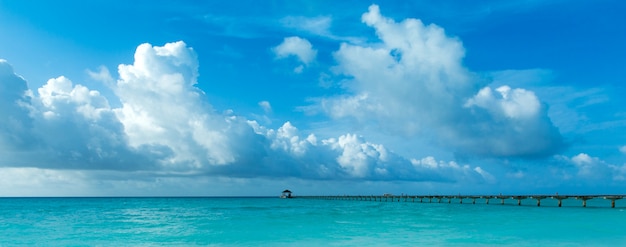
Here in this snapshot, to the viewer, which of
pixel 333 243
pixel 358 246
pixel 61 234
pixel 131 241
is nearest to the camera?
pixel 358 246

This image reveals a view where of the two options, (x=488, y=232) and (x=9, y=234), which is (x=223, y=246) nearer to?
(x=488, y=232)

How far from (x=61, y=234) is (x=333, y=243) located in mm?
20370

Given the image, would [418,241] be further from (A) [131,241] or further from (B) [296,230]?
(A) [131,241]

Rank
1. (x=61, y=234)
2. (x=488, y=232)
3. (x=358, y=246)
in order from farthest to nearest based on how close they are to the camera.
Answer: (x=61, y=234)
(x=488, y=232)
(x=358, y=246)

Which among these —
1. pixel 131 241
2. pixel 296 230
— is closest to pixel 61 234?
pixel 131 241

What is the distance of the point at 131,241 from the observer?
2858cm

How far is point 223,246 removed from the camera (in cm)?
2625

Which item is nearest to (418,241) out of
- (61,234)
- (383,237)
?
(383,237)

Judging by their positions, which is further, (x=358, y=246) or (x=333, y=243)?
(x=333, y=243)

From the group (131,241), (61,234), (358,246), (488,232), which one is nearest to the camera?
(358,246)

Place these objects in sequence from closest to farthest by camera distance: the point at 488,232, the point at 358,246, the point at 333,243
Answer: the point at 358,246, the point at 333,243, the point at 488,232

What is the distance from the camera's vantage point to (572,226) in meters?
35.5

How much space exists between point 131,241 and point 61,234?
8.65 meters

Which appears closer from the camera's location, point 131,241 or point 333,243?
point 333,243
